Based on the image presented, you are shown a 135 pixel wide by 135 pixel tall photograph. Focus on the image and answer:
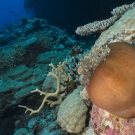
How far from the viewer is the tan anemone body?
1.80 metres

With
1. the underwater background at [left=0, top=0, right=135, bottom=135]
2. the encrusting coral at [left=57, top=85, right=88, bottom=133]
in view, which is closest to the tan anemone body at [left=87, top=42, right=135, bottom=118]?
the underwater background at [left=0, top=0, right=135, bottom=135]

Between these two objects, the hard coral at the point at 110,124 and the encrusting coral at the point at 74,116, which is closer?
the hard coral at the point at 110,124

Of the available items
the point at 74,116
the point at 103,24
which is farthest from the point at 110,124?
the point at 103,24

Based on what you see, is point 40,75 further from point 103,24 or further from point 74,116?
point 74,116

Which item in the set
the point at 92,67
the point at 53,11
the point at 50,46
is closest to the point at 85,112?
the point at 92,67

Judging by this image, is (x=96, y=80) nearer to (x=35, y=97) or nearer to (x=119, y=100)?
(x=119, y=100)

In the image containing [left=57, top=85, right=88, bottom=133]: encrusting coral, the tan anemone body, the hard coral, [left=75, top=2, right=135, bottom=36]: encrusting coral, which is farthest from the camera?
Result: [left=75, top=2, right=135, bottom=36]: encrusting coral

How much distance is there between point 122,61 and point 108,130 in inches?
38.9

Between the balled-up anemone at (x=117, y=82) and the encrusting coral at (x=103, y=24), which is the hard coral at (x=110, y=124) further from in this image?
the encrusting coral at (x=103, y=24)

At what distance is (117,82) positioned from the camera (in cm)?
182

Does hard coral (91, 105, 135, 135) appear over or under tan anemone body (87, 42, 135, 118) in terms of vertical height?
under

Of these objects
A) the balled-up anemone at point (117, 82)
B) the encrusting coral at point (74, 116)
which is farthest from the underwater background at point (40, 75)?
the balled-up anemone at point (117, 82)

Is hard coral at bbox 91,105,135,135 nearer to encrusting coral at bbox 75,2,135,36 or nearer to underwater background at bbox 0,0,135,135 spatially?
underwater background at bbox 0,0,135,135

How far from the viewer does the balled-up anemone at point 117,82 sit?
1800 mm
